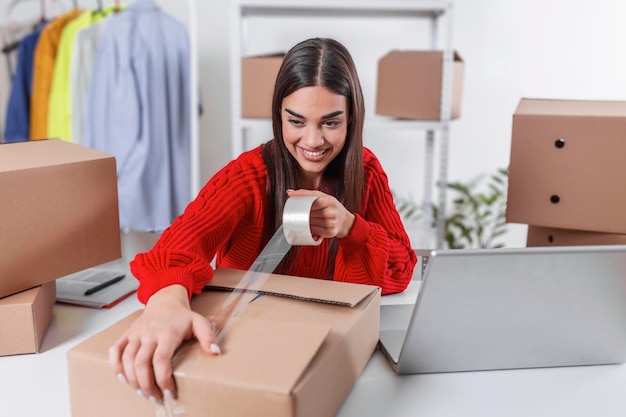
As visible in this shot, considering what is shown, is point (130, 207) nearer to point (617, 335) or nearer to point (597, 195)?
point (597, 195)

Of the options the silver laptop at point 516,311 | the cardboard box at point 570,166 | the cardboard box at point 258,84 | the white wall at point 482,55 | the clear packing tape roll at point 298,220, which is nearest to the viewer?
the silver laptop at point 516,311

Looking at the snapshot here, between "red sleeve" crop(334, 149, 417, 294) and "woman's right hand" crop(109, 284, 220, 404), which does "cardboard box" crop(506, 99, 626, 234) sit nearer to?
"red sleeve" crop(334, 149, 417, 294)

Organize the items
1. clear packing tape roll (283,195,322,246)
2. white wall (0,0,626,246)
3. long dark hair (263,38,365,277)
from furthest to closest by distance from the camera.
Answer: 1. white wall (0,0,626,246)
2. long dark hair (263,38,365,277)
3. clear packing tape roll (283,195,322,246)

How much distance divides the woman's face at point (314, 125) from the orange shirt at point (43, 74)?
5.12 feet

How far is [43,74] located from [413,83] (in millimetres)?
1367

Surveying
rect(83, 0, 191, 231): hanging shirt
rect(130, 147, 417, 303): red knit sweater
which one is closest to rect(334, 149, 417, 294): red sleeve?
rect(130, 147, 417, 303): red knit sweater

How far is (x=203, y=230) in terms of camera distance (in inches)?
36.4

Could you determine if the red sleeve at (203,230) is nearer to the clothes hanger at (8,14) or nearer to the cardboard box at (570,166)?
the cardboard box at (570,166)

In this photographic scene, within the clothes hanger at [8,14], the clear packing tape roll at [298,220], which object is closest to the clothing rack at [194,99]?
the clothes hanger at [8,14]

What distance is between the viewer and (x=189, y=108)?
2188 mm

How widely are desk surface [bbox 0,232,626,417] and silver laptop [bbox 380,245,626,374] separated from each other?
0.06ft

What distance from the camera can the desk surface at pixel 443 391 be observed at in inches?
26.4

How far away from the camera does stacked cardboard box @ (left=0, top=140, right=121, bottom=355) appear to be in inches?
32.3

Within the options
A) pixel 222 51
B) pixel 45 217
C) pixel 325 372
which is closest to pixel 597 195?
pixel 325 372
